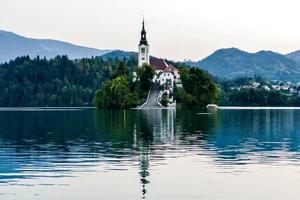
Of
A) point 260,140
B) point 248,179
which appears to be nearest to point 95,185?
point 248,179

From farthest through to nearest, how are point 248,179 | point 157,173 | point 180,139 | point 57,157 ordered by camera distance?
point 180,139, point 57,157, point 157,173, point 248,179

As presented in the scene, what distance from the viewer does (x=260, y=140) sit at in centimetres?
5328

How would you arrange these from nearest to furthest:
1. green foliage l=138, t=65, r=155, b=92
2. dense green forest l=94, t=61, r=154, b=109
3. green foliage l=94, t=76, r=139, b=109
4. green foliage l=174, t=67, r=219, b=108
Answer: green foliage l=94, t=76, r=139, b=109
dense green forest l=94, t=61, r=154, b=109
green foliage l=174, t=67, r=219, b=108
green foliage l=138, t=65, r=155, b=92

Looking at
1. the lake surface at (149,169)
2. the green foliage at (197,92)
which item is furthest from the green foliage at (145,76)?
the lake surface at (149,169)

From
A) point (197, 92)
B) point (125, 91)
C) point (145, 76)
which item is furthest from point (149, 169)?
point (145, 76)

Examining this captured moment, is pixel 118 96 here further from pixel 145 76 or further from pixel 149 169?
pixel 149 169

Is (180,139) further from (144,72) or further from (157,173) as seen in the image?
(144,72)

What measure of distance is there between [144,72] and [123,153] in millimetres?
143006

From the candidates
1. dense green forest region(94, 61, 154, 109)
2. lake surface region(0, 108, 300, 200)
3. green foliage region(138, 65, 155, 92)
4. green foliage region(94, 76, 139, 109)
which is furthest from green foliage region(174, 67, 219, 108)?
lake surface region(0, 108, 300, 200)

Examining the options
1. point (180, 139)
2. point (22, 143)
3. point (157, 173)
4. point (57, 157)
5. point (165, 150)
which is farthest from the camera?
point (180, 139)

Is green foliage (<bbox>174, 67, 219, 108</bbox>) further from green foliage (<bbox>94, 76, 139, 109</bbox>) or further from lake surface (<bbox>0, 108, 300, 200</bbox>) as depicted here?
lake surface (<bbox>0, 108, 300, 200</bbox>)

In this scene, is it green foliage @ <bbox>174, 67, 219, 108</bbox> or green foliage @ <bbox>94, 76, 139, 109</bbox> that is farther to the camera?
green foliage @ <bbox>174, 67, 219, 108</bbox>

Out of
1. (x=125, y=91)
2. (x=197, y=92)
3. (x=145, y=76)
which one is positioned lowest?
(x=197, y=92)

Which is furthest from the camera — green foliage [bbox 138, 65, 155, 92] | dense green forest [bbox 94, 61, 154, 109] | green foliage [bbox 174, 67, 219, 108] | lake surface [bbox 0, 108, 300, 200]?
green foliage [bbox 138, 65, 155, 92]
